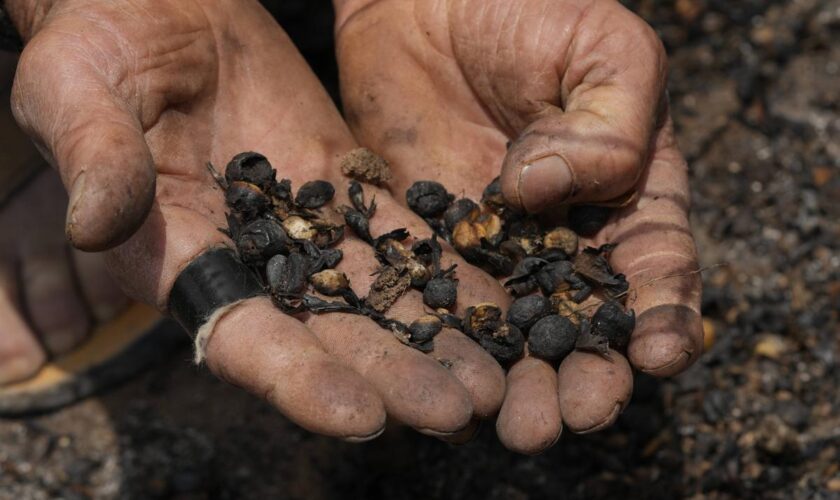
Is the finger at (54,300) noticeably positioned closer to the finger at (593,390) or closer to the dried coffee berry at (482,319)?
the dried coffee berry at (482,319)

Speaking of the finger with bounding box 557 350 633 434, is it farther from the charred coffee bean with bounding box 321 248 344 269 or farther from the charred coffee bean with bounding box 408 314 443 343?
the charred coffee bean with bounding box 321 248 344 269

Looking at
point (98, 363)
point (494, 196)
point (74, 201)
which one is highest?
point (74, 201)

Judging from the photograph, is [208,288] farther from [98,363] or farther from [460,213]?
[98,363]

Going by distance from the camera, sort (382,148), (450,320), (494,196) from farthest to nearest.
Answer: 1. (382,148)
2. (494,196)
3. (450,320)

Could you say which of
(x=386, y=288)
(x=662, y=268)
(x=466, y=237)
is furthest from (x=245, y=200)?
(x=662, y=268)

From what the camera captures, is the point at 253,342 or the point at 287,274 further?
the point at 287,274

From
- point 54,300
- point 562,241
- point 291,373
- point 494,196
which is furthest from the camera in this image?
point 54,300

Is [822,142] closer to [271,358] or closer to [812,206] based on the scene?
[812,206]

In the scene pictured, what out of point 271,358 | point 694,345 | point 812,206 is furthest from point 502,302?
point 812,206

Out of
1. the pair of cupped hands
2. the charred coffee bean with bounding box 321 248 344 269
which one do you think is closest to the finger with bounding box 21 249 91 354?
the pair of cupped hands
